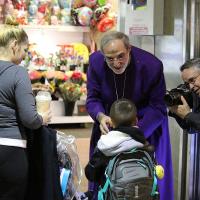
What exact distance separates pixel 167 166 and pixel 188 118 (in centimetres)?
36

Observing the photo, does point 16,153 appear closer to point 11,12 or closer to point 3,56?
point 3,56

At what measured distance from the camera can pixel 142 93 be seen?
2.42 meters

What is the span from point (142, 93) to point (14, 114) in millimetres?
733

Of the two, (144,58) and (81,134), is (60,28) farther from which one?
(144,58)

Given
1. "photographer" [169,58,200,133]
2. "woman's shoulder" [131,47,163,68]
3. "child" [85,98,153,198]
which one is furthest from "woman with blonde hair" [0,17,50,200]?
"photographer" [169,58,200,133]

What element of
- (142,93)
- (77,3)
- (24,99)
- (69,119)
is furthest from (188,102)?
(77,3)

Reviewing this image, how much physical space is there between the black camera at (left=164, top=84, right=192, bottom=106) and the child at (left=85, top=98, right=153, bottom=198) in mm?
247

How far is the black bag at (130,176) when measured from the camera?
209 cm

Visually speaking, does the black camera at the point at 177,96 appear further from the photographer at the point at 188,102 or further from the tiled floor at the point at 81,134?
the tiled floor at the point at 81,134

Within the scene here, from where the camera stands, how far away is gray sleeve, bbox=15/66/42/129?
79.0 inches

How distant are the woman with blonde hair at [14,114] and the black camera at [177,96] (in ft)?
2.19

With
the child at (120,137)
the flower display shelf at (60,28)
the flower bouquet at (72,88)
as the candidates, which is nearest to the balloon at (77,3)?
the flower display shelf at (60,28)

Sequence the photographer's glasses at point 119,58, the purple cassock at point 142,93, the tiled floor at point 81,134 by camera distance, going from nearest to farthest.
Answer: the photographer's glasses at point 119,58 → the purple cassock at point 142,93 → the tiled floor at point 81,134

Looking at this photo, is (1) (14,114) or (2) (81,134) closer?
(1) (14,114)
